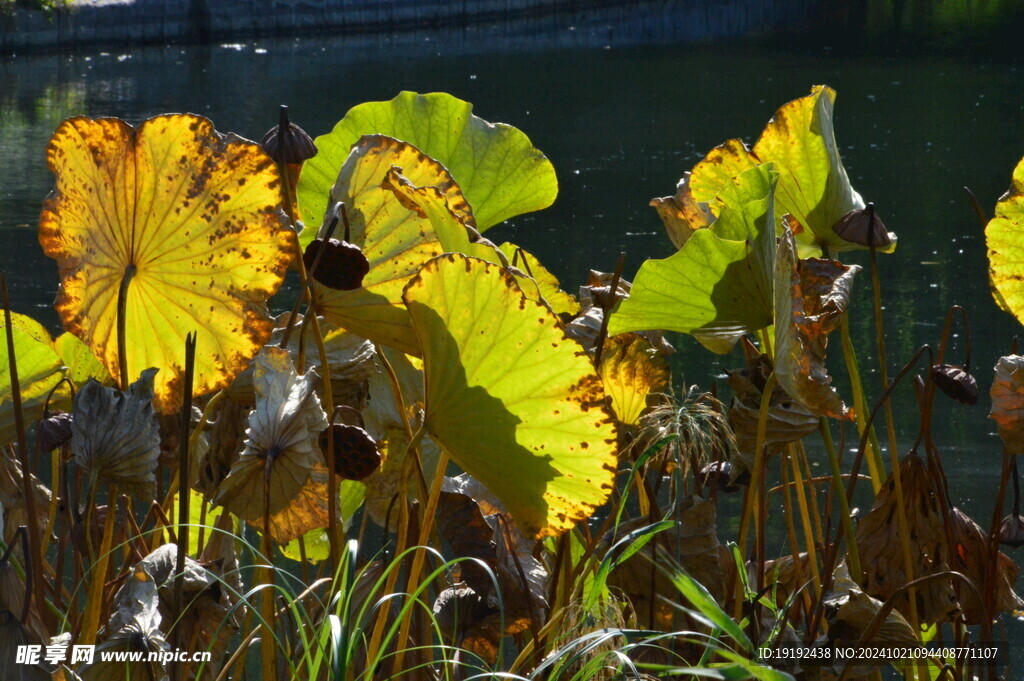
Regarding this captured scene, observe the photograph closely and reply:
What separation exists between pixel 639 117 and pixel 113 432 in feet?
29.2

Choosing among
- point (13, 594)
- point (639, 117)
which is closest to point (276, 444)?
point (13, 594)

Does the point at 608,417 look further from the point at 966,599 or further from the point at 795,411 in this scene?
the point at 966,599

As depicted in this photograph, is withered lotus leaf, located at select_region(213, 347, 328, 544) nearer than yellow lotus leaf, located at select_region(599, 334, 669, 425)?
Yes

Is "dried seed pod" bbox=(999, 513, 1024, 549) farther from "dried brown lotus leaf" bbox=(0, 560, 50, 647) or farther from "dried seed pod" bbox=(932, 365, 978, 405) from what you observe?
"dried brown lotus leaf" bbox=(0, 560, 50, 647)

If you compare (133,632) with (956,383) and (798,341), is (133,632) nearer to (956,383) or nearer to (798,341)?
(798,341)

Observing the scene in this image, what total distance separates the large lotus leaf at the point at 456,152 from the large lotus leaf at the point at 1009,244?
27 cm

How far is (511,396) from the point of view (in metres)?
0.56

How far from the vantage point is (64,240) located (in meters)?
0.60

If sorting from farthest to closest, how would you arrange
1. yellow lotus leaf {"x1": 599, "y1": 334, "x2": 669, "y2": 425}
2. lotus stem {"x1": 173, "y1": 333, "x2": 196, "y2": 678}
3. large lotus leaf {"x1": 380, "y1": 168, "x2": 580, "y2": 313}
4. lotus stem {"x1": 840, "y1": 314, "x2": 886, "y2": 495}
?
yellow lotus leaf {"x1": 599, "y1": 334, "x2": 669, "y2": 425}
lotus stem {"x1": 840, "y1": 314, "x2": 886, "y2": 495}
large lotus leaf {"x1": 380, "y1": 168, "x2": 580, "y2": 313}
lotus stem {"x1": 173, "y1": 333, "x2": 196, "y2": 678}

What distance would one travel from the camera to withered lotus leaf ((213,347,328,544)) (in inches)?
21.9

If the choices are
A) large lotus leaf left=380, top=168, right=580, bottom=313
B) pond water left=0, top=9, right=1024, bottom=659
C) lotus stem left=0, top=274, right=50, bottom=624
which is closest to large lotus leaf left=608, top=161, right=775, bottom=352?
large lotus leaf left=380, top=168, right=580, bottom=313

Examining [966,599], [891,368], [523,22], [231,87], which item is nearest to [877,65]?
[231,87]

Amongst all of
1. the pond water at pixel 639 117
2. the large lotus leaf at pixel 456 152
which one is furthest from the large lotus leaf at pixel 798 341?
the pond water at pixel 639 117

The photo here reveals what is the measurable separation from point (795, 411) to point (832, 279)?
78 millimetres
